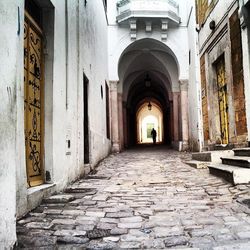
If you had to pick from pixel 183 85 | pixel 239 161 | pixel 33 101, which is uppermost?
pixel 183 85

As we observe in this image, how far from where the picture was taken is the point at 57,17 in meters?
5.23

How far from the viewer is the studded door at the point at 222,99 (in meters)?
9.16

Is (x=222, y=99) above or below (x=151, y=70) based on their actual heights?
below

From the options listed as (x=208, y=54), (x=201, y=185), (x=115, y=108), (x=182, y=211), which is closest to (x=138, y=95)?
(x=115, y=108)

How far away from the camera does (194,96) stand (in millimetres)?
12867

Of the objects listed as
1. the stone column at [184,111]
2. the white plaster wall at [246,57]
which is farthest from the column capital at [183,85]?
the white plaster wall at [246,57]

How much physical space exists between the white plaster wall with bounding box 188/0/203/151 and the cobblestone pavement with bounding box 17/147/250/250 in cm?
651

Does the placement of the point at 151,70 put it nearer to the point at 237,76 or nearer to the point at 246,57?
the point at 237,76

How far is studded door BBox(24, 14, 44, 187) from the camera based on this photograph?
420cm

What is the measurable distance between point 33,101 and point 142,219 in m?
2.18

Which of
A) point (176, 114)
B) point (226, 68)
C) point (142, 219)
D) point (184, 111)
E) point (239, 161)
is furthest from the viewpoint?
point (176, 114)

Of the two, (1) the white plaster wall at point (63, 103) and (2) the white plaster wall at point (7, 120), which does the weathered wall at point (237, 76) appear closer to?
(1) the white plaster wall at point (63, 103)

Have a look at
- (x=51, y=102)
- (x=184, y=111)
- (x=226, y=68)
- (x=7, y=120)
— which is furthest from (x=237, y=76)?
(x=184, y=111)

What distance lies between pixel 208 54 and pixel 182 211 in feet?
24.5
